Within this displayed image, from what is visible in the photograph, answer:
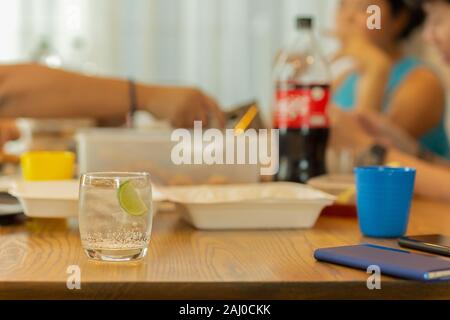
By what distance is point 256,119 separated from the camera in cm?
167

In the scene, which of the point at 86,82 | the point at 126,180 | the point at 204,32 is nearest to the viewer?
the point at 126,180

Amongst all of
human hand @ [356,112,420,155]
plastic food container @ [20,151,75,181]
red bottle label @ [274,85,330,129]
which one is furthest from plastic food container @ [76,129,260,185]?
human hand @ [356,112,420,155]

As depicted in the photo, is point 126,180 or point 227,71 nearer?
point 126,180

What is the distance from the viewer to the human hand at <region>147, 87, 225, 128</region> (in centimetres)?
180

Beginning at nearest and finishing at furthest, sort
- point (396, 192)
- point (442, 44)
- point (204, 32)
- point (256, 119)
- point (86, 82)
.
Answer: point (396, 192)
point (256, 119)
point (86, 82)
point (442, 44)
point (204, 32)

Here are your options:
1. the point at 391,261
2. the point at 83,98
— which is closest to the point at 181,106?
the point at 83,98

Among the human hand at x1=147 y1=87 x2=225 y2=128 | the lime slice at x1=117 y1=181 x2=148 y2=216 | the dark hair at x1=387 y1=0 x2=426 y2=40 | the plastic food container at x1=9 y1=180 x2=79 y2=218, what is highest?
the dark hair at x1=387 y1=0 x2=426 y2=40

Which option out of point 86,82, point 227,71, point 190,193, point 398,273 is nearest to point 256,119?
point 86,82

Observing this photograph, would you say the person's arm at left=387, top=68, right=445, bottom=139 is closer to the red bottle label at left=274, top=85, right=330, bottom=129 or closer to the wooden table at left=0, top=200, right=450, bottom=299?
the red bottle label at left=274, top=85, right=330, bottom=129

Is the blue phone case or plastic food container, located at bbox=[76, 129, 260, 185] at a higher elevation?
plastic food container, located at bbox=[76, 129, 260, 185]

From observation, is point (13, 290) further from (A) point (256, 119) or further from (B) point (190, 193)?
(A) point (256, 119)

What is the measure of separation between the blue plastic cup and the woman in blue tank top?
1.34 m
